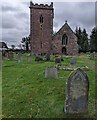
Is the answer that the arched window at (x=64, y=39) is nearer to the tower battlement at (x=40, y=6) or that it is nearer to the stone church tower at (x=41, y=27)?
the stone church tower at (x=41, y=27)

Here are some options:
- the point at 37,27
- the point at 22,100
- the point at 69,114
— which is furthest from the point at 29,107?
the point at 37,27

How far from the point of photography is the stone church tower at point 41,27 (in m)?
50.0

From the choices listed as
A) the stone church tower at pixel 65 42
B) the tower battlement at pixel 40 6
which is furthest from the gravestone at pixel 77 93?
the tower battlement at pixel 40 6

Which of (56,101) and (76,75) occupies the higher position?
(76,75)

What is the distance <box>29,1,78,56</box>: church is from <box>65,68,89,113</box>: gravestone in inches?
1661

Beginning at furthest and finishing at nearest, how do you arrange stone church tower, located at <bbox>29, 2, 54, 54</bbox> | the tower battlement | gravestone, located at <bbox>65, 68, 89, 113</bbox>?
the tower battlement → stone church tower, located at <bbox>29, 2, 54, 54</bbox> → gravestone, located at <bbox>65, 68, 89, 113</bbox>

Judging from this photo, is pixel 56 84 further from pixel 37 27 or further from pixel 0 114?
pixel 37 27

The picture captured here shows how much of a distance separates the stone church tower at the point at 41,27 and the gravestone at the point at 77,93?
42518 mm

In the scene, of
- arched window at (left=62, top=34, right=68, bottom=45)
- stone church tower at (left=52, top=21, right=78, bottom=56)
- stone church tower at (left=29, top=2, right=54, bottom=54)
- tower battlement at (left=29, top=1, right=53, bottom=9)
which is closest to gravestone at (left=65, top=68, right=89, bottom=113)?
stone church tower at (left=29, top=2, right=54, bottom=54)

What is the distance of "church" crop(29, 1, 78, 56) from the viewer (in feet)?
164

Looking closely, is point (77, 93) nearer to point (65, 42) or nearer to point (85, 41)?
point (65, 42)

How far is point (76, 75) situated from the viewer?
7297 millimetres

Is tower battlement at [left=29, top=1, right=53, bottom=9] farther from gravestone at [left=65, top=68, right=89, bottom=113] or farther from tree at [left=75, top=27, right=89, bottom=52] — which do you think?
gravestone at [left=65, top=68, right=89, bottom=113]

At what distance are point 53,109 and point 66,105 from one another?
0.47 metres
